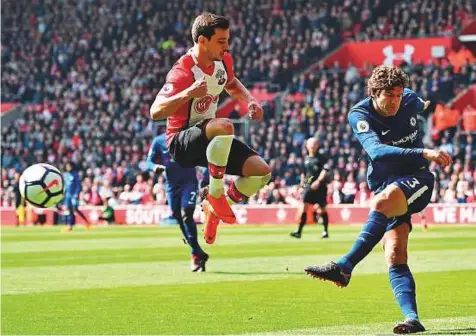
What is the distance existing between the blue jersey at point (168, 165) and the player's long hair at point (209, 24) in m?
7.31

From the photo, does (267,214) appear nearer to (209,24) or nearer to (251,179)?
(251,179)

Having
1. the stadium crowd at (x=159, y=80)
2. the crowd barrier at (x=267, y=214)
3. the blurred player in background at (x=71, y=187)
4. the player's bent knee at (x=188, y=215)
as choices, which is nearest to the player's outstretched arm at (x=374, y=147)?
the player's bent knee at (x=188, y=215)

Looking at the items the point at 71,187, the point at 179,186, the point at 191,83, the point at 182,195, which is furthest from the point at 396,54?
the point at 191,83

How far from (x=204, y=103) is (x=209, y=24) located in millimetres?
761

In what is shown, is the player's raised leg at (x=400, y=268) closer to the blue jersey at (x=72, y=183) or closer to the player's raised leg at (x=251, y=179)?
the player's raised leg at (x=251, y=179)

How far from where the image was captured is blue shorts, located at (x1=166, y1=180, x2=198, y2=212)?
1630cm

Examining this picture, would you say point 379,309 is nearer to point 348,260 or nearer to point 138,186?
point 348,260

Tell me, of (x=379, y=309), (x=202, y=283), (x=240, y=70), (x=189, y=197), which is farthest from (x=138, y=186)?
(x=379, y=309)

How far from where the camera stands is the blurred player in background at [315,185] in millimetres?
23609

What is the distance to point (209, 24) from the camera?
9.18 metres

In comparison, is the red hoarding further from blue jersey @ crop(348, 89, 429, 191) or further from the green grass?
blue jersey @ crop(348, 89, 429, 191)

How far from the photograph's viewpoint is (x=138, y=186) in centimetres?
3822

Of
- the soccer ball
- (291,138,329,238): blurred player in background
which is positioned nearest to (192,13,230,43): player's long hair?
the soccer ball

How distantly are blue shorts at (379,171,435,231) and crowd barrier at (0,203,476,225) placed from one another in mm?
22968
